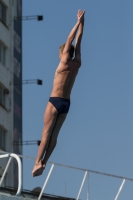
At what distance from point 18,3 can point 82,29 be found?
42.3m

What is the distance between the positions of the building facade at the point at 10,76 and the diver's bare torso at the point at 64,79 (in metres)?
36.9

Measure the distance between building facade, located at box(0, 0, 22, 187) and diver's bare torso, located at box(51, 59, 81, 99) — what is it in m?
36.9

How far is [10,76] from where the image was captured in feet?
183

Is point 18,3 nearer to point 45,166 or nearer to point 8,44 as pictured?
point 8,44

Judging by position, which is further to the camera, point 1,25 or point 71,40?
point 1,25

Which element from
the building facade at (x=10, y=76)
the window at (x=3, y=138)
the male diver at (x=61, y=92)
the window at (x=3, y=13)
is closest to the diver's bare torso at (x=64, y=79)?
the male diver at (x=61, y=92)

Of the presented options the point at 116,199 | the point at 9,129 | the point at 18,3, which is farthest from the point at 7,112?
the point at 116,199

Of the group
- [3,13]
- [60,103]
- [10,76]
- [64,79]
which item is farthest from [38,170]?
[3,13]

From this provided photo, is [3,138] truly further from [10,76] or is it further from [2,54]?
[2,54]

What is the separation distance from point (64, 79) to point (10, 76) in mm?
39568

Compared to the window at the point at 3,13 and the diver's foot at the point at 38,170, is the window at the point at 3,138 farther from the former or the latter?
the diver's foot at the point at 38,170

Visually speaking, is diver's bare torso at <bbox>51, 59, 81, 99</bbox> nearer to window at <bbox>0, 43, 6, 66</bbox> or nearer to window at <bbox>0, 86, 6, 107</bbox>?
window at <bbox>0, 86, 6, 107</bbox>

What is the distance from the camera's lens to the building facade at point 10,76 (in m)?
54.2

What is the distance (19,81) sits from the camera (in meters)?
57.1
